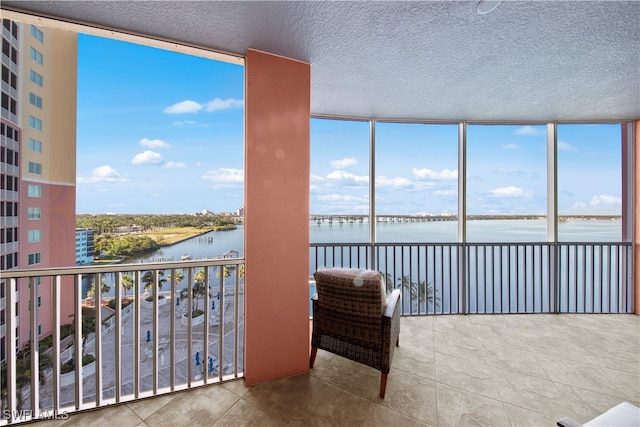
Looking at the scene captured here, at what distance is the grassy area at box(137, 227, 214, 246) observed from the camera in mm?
2125

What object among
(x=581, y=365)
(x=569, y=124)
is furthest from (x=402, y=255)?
(x=569, y=124)

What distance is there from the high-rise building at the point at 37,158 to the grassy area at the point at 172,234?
Answer: 500 mm

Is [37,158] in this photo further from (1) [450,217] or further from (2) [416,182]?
(1) [450,217]

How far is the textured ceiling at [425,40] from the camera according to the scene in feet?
5.53

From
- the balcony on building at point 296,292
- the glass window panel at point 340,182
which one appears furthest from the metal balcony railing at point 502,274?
the balcony on building at point 296,292

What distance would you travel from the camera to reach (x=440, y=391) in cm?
202

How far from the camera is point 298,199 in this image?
2273 millimetres

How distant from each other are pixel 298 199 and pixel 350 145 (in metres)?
1.85

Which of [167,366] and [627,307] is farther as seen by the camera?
[627,307]

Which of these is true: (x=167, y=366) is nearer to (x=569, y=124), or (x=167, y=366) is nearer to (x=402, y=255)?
(x=402, y=255)

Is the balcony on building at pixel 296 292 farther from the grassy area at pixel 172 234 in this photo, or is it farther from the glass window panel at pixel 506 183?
the glass window panel at pixel 506 183

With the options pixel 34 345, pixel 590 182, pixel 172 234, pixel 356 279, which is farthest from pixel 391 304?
pixel 590 182

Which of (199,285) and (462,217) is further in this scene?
(462,217)

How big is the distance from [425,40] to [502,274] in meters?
3.38
